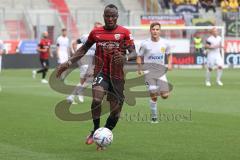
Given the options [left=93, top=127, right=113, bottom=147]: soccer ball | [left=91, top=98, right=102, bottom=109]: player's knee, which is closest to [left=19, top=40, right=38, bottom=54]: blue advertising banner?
[left=91, top=98, right=102, bottom=109]: player's knee

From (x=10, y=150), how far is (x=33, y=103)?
9.69 meters

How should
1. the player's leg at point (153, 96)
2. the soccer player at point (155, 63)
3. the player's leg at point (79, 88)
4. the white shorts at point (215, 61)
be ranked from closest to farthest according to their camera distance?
the player's leg at point (153, 96), the soccer player at point (155, 63), the player's leg at point (79, 88), the white shorts at point (215, 61)

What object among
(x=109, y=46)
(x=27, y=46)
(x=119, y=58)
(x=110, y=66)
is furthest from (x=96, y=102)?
(x=27, y=46)

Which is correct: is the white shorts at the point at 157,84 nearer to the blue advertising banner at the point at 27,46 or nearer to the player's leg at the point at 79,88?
the player's leg at the point at 79,88

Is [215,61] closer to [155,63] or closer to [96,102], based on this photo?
[155,63]

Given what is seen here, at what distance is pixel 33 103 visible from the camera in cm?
2159

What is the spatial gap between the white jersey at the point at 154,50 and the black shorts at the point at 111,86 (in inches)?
179

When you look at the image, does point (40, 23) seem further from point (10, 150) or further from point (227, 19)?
point (10, 150)

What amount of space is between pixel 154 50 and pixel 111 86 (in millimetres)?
4619

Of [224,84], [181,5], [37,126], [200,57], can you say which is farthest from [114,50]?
[181,5]

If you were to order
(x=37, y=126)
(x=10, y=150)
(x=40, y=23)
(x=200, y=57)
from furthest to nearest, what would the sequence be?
(x=40, y=23) < (x=200, y=57) < (x=37, y=126) < (x=10, y=150)

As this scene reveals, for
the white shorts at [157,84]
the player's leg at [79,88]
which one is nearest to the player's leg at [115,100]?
the white shorts at [157,84]

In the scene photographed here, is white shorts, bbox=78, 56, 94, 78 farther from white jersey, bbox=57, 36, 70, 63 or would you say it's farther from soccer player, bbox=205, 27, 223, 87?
white jersey, bbox=57, 36, 70, 63

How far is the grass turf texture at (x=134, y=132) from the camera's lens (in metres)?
11.6
